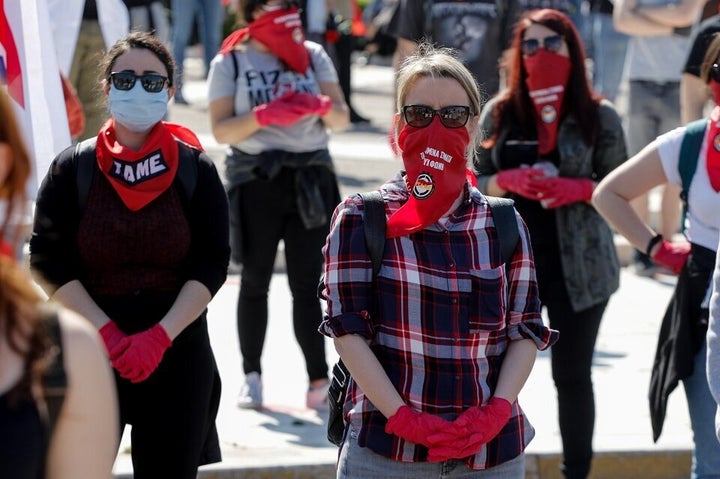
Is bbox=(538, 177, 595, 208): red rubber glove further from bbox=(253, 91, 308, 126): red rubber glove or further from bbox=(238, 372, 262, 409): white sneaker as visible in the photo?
bbox=(238, 372, 262, 409): white sneaker

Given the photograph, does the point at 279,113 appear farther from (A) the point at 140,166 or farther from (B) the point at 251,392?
(A) the point at 140,166

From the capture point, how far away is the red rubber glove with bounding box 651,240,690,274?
4672 mm

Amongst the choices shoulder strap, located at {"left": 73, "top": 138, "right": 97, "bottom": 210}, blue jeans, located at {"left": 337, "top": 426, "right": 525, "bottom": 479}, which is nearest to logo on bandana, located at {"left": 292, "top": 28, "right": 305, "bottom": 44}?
shoulder strap, located at {"left": 73, "top": 138, "right": 97, "bottom": 210}

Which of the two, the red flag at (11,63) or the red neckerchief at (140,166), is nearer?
the red neckerchief at (140,166)

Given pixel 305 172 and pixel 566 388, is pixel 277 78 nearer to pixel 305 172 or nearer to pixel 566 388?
pixel 305 172

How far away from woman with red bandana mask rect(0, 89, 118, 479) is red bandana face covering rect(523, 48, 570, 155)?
10.9 feet

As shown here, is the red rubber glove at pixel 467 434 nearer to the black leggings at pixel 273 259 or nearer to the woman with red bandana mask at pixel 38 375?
the woman with red bandana mask at pixel 38 375

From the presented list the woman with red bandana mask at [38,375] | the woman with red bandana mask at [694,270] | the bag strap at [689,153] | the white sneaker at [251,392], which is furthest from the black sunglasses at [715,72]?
the woman with red bandana mask at [38,375]

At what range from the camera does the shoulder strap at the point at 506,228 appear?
3.64 metres

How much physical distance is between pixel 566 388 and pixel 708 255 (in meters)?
1.08

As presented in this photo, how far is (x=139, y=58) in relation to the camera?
441 cm

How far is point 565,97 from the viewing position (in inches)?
211

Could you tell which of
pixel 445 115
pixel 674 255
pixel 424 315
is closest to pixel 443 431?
pixel 424 315

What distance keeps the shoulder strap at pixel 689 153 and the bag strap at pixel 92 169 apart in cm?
160
